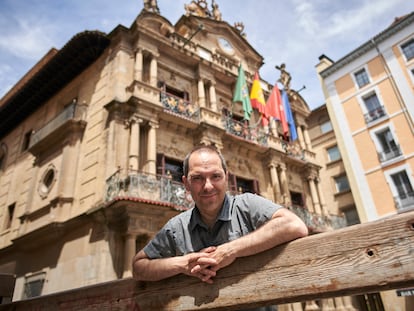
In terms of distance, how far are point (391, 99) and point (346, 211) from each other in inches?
325

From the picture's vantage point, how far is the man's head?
2.01 meters

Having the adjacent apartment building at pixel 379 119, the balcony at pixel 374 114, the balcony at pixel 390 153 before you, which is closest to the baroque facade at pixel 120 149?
the adjacent apartment building at pixel 379 119

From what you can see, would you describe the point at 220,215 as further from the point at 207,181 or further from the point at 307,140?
the point at 307,140

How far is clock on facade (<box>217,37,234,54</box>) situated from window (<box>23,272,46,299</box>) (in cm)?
1434

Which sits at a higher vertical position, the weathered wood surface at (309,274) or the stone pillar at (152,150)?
the stone pillar at (152,150)

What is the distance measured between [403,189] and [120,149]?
16.1m

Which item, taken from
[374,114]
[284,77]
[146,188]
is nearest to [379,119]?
[374,114]

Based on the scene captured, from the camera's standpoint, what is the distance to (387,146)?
17.9 metres

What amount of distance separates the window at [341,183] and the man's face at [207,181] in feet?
71.3

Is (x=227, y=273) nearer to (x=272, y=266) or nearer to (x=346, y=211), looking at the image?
(x=272, y=266)

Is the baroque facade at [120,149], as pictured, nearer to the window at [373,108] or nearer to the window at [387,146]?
the window at [387,146]

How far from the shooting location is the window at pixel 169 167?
10516mm

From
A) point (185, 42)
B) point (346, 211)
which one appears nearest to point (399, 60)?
point (346, 211)

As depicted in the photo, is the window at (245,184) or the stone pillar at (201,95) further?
the stone pillar at (201,95)
